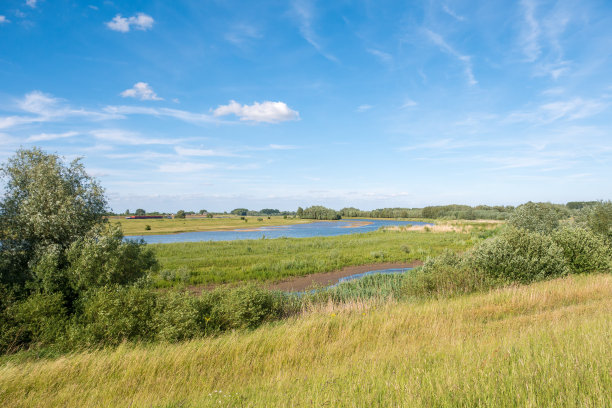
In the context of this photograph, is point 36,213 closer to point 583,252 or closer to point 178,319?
point 178,319

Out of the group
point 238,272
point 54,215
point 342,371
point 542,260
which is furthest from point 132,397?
point 238,272

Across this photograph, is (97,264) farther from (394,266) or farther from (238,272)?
(394,266)

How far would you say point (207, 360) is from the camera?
6.26m

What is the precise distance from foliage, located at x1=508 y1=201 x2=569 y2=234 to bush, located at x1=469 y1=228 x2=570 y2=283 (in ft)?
69.7

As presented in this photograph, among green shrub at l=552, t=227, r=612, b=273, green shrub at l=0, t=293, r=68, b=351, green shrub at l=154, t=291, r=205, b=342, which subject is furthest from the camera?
green shrub at l=552, t=227, r=612, b=273

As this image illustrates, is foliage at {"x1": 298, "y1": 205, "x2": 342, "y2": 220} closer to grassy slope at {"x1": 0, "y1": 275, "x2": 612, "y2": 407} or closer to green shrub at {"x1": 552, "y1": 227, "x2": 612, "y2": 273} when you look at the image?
green shrub at {"x1": 552, "y1": 227, "x2": 612, "y2": 273}

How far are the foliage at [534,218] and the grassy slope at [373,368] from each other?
29.5 meters

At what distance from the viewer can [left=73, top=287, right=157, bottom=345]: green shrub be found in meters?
9.34

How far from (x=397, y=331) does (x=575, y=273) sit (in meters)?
12.7

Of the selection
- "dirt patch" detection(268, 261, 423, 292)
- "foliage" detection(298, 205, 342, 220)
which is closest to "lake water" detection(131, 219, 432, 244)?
"dirt patch" detection(268, 261, 423, 292)

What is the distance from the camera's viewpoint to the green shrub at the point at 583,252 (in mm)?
14695

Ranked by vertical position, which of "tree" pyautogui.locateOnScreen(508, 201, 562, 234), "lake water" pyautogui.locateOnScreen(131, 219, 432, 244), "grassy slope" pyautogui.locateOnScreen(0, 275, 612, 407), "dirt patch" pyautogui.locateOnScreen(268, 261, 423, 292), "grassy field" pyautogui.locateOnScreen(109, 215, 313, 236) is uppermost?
"tree" pyautogui.locateOnScreen(508, 201, 562, 234)

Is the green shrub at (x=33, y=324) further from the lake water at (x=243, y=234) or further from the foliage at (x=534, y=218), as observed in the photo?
the lake water at (x=243, y=234)

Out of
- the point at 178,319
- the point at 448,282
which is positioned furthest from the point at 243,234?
the point at 178,319
